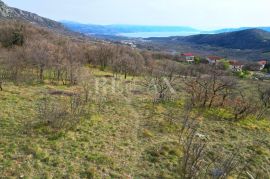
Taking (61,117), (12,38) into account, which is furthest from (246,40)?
(61,117)

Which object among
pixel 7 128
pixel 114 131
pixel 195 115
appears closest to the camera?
pixel 7 128

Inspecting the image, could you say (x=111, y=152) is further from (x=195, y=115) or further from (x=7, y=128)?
(x=195, y=115)

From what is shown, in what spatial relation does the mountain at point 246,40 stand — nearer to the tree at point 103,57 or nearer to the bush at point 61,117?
the tree at point 103,57

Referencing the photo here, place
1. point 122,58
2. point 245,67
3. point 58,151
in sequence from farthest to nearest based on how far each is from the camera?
point 245,67 → point 122,58 → point 58,151

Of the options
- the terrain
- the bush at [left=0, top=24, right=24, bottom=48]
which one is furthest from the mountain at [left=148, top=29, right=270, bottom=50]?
the terrain

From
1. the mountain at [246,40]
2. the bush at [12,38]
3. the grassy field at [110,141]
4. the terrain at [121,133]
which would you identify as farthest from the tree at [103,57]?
the mountain at [246,40]

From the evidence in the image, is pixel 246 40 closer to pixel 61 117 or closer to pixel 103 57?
pixel 103 57

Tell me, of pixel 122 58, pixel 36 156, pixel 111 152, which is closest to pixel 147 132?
pixel 111 152

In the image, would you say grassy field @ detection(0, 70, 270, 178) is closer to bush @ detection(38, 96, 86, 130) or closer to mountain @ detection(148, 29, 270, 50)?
bush @ detection(38, 96, 86, 130)
